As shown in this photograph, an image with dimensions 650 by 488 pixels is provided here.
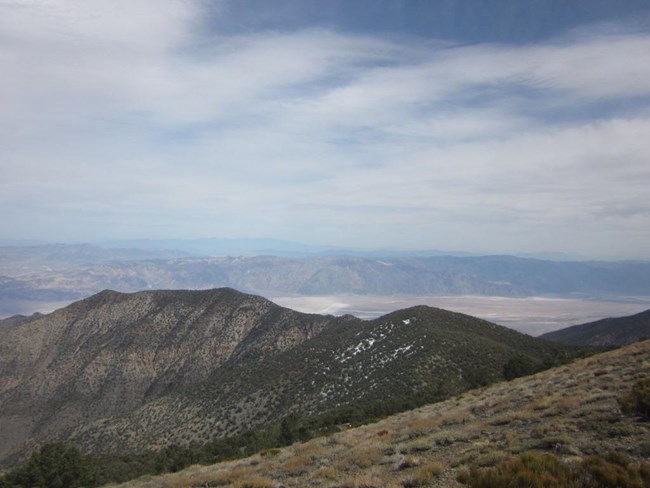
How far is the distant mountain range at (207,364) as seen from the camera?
66.2 m

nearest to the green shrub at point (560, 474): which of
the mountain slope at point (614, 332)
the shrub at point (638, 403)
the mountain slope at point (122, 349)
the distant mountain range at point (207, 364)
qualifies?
the shrub at point (638, 403)

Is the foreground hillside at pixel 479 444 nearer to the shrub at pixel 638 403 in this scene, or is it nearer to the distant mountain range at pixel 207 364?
the shrub at pixel 638 403

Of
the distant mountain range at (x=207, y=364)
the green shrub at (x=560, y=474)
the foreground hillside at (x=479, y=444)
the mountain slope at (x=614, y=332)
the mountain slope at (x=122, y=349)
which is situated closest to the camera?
the green shrub at (x=560, y=474)

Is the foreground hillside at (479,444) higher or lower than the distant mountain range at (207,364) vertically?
higher

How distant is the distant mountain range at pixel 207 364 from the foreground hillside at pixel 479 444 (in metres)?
25.1

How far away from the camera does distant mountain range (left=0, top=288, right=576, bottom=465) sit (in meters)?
66.2

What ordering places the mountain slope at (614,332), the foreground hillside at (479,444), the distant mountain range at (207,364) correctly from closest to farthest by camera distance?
1. the foreground hillside at (479,444)
2. the distant mountain range at (207,364)
3. the mountain slope at (614,332)

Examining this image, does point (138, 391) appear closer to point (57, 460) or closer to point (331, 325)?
point (331, 325)

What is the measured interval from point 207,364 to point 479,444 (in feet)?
378

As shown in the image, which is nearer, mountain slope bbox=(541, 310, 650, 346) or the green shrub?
the green shrub

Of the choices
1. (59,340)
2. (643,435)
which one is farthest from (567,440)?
(59,340)

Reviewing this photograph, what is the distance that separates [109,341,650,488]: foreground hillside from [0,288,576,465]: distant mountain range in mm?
25095

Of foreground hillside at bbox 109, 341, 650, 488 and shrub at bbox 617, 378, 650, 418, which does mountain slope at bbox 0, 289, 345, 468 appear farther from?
shrub at bbox 617, 378, 650, 418

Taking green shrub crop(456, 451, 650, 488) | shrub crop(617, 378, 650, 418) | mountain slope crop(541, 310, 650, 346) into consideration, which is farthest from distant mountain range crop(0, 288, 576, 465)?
mountain slope crop(541, 310, 650, 346)
